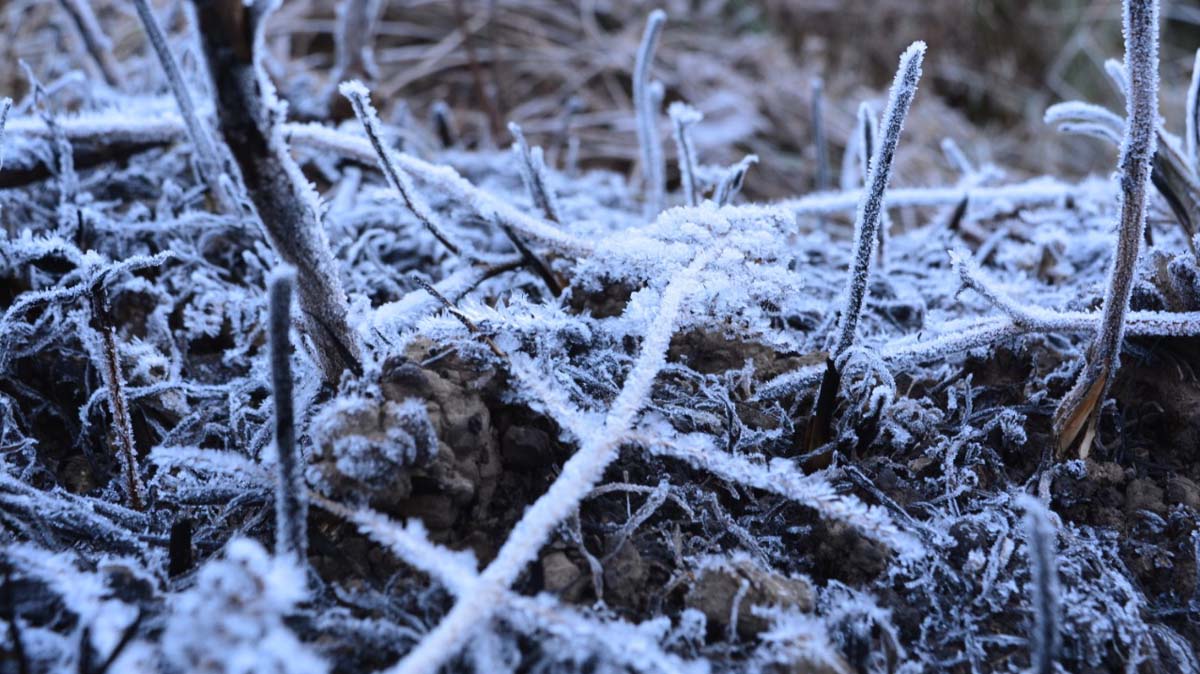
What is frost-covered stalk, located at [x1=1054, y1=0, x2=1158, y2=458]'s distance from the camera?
2.06ft

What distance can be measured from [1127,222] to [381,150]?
652 mm

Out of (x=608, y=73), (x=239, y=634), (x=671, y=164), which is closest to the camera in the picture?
(x=239, y=634)

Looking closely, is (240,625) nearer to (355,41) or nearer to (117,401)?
(117,401)

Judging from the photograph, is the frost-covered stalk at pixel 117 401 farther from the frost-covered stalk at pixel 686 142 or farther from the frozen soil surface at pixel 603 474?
the frost-covered stalk at pixel 686 142

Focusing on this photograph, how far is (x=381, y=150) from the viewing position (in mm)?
800

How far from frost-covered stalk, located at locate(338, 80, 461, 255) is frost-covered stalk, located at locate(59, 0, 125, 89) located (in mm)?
911

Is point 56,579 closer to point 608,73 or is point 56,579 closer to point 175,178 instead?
point 175,178

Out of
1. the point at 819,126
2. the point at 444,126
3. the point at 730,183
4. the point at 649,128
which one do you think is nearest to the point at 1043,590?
the point at 730,183

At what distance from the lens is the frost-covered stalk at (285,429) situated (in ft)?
1.67

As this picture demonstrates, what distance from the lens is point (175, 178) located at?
1.22m

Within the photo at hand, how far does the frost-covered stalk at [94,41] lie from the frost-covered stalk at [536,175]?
899 millimetres

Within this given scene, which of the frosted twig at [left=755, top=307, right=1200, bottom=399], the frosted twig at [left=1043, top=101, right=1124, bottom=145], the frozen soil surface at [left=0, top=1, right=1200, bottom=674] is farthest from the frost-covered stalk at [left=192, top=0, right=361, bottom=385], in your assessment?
the frosted twig at [left=1043, top=101, right=1124, bottom=145]

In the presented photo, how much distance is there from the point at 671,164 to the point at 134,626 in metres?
1.85

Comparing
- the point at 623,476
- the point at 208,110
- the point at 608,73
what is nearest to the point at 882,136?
the point at 623,476
